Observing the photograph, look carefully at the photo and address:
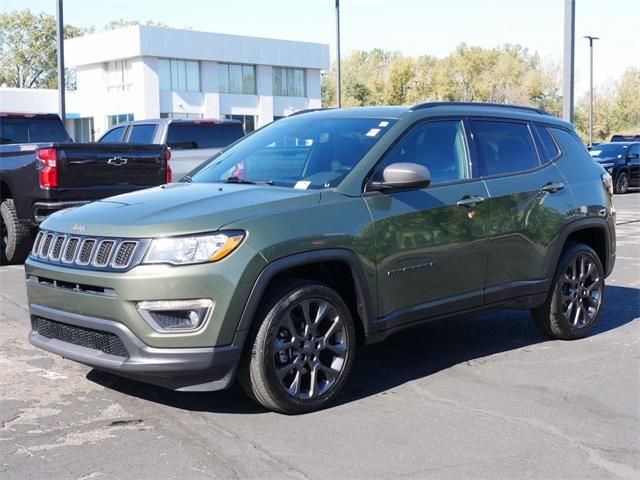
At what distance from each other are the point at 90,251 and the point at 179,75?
182 feet

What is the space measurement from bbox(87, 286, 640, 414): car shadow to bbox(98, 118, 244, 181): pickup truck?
25.7 ft

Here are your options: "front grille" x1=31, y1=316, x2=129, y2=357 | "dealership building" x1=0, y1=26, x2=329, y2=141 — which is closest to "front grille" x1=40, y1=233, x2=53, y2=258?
"front grille" x1=31, y1=316, x2=129, y2=357

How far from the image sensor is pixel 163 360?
448cm

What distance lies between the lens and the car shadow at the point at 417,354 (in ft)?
17.0

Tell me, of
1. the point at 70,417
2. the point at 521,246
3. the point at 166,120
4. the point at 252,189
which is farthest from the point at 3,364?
the point at 166,120

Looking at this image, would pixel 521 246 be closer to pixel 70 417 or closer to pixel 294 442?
pixel 294 442

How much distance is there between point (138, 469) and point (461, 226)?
8.97 ft

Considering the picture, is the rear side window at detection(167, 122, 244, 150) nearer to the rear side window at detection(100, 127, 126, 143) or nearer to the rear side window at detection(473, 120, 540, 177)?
the rear side window at detection(100, 127, 126, 143)

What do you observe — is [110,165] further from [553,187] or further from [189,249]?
[189,249]

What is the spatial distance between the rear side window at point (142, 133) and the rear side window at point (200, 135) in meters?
0.40

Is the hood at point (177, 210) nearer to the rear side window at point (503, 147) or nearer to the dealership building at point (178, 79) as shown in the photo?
the rear side window at point (503, 147)

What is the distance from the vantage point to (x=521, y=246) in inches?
243

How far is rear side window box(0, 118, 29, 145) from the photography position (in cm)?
1384

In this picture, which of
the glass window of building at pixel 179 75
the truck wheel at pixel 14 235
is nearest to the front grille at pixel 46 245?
the truck wheel at pixel 14 235
